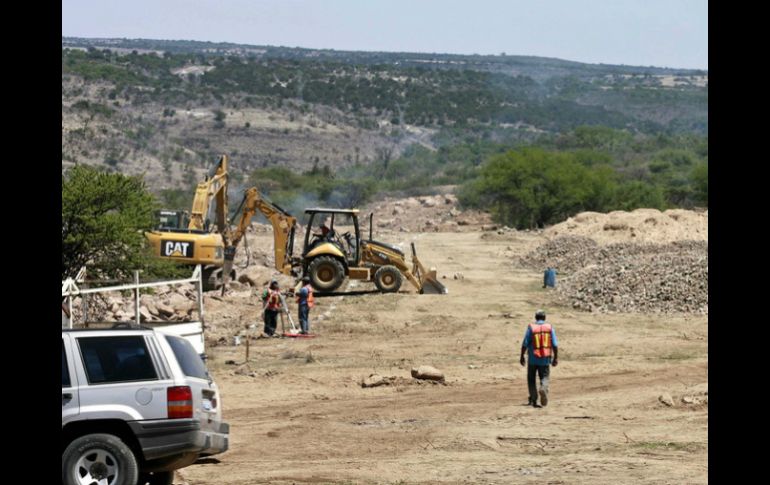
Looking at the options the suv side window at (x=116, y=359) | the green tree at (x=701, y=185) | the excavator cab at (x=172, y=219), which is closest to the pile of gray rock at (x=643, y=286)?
the excavator cab at (x=172, y=219)

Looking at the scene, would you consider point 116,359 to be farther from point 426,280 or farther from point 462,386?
point 426,280

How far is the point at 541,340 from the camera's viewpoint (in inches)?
688

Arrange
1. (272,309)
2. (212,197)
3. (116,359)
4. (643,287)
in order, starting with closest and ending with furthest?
(116,359), (272,309), (643,287), (212,197)

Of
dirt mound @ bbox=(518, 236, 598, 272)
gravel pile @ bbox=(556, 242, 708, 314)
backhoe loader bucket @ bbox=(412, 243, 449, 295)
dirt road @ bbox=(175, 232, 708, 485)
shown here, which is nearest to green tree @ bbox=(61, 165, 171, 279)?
dirt road @ bbox=(175, 232, 708, 485)

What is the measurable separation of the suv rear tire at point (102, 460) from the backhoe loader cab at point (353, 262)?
23093mm

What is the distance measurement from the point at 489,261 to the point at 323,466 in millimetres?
39344

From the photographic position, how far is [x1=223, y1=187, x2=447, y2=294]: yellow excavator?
1344 inches

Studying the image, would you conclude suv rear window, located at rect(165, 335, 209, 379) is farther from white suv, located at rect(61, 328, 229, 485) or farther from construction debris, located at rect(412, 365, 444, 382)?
construction debris, located at rect(412, 365, 444, 382)

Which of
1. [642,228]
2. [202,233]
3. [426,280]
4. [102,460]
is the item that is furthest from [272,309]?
[642,228]

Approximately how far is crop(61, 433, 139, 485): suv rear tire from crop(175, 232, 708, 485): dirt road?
226 centimetres

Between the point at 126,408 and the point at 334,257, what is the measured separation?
937 inches

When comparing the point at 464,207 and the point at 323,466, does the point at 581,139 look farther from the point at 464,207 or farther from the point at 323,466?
the point at 323,466

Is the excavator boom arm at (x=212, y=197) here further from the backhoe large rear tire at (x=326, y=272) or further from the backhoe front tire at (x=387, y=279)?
the backhoe front tire at (x=387, y=279)
